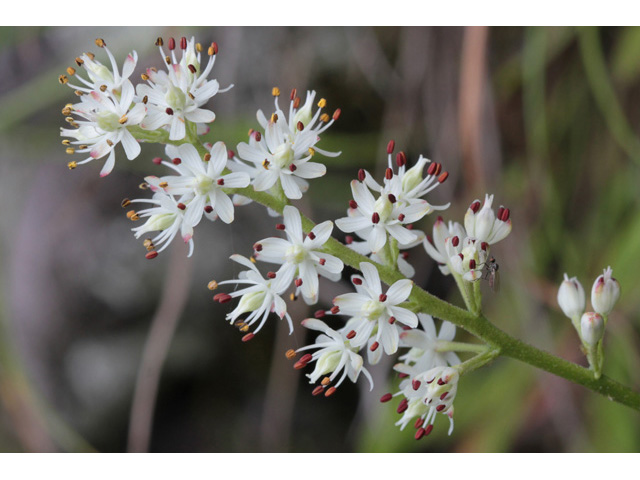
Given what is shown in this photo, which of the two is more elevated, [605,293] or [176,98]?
[176,98]

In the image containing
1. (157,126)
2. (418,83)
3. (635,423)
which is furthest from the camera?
(418,83)

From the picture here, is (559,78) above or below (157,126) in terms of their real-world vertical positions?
above

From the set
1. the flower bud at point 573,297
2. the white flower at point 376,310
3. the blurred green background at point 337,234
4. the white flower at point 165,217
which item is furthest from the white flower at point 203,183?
the blurred green background at point 337,234

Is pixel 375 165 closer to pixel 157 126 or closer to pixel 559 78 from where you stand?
pixel 559 78

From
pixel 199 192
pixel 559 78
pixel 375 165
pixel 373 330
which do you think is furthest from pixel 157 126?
pixel 559 78

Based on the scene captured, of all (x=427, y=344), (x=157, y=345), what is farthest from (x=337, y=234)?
(x=427, y=344)

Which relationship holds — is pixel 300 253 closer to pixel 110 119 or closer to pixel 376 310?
pixel 376 310

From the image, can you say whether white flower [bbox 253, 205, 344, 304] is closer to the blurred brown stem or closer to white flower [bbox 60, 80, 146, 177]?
white flower [bbox 60, 80, 146, 177]
